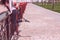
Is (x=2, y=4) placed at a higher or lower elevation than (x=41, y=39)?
higher

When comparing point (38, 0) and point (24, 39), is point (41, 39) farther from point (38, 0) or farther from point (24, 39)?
point (38, 0)

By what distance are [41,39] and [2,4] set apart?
3.98 meters

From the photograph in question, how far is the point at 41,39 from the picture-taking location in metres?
7.16

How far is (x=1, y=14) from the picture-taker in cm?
325

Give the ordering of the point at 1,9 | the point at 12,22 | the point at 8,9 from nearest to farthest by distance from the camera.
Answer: the point at 1,9
the point at 8,9
the point at 12,22

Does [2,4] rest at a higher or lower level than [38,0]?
higher

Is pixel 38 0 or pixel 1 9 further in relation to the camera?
pixel 38 0

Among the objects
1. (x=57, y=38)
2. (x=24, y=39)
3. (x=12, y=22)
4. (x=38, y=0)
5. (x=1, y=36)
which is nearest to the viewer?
(x=1, y=36)

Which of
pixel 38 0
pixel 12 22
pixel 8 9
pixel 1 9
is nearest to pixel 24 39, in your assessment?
pixel 12 22

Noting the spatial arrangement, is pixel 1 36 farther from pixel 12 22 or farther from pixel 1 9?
pixel 12 22

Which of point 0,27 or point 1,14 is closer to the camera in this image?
point 1,14

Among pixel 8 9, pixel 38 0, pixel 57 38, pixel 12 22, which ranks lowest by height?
pixel 38 0

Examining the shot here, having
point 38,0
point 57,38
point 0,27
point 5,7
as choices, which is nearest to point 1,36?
point 0,27

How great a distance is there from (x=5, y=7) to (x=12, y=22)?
123 cm
